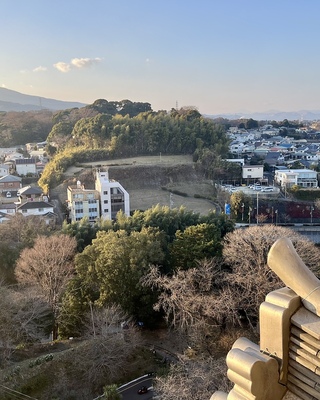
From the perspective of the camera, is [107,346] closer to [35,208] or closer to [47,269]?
[47,269]

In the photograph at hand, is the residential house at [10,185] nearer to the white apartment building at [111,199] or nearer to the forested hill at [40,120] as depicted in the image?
the white apartment building at [111,199]

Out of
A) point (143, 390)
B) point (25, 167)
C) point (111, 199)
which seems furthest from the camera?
point (25, 167)

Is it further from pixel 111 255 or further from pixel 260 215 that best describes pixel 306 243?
pixel 260 215

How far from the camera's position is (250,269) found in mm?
13102

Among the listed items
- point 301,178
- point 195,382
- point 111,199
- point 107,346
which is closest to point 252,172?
point 301,178

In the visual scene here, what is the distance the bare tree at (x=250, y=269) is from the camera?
1184cm

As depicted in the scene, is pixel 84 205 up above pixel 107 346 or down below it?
above

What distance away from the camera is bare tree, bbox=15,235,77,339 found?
46.5 feet

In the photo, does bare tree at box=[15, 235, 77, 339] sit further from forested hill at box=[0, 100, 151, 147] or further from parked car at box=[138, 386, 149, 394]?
forested hill at box=[0, 100, 151, 147]

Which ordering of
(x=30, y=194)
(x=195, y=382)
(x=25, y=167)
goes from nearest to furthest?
(x=195, y=382)
(x=30, y=194)
(x=25, y=167)

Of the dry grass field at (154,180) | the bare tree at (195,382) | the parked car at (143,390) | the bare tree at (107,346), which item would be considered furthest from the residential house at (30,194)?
the bare tree at (195,382)

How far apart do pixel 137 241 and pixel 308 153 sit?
145 ft

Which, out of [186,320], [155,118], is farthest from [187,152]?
[186,320]

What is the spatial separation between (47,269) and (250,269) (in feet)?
24.1
